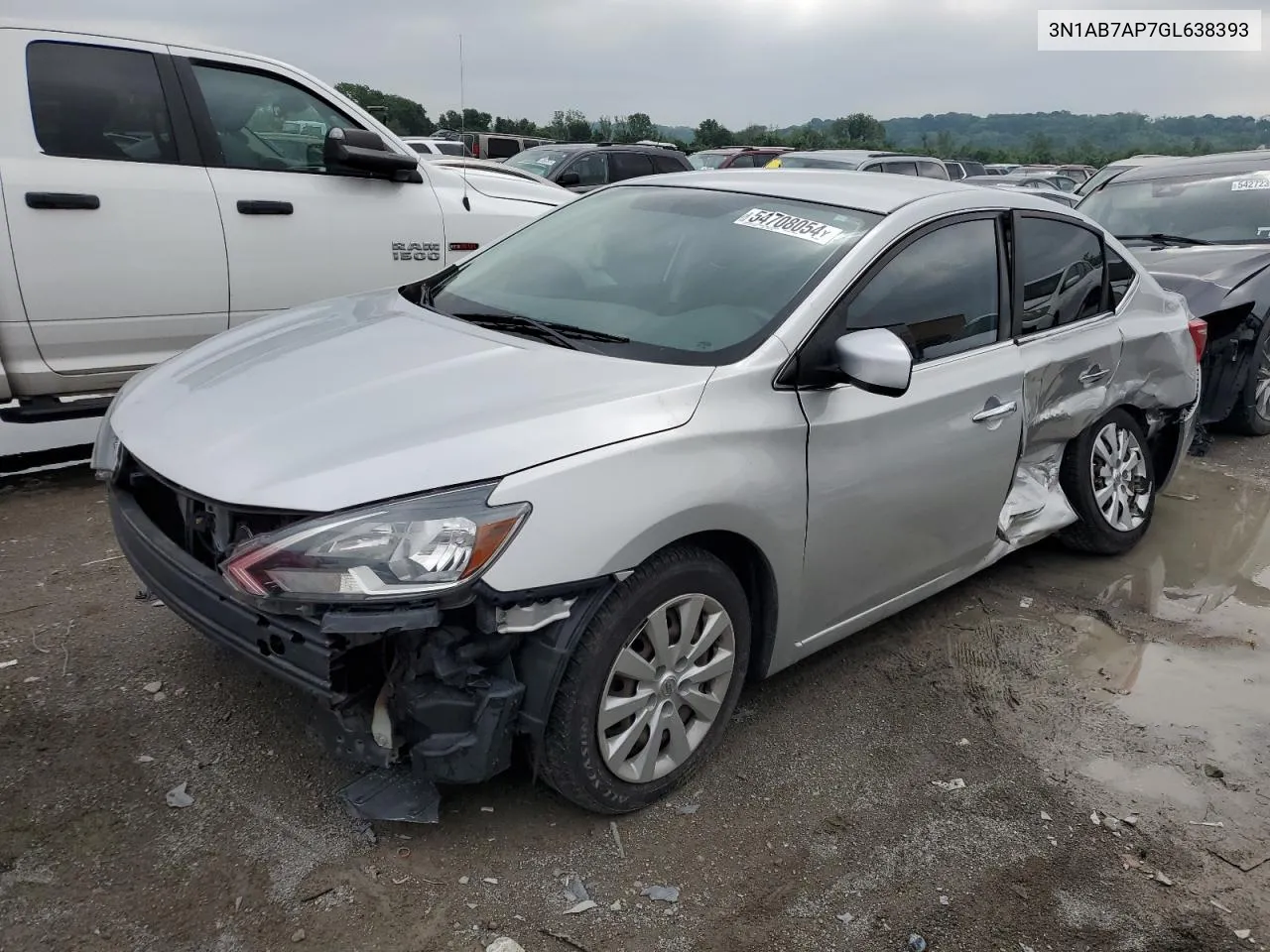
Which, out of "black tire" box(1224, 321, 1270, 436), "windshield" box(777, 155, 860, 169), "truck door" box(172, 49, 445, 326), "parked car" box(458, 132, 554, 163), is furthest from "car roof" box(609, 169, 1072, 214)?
"parked car" box(458, 132, 554, 163)

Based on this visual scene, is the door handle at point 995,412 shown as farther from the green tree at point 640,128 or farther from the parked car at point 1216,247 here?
the green tree at point 640,128

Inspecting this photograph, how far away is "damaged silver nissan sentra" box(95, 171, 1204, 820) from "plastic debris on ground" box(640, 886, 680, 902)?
0.82 ft

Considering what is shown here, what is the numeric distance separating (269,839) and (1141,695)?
9.49 feet

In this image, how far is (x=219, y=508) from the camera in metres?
2.32

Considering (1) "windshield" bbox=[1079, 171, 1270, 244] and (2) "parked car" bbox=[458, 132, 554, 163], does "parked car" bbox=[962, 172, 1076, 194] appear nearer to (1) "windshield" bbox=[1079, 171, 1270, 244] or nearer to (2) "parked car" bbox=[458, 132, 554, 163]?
(2) "parked car" bbox=[458, 132, 554, 163]

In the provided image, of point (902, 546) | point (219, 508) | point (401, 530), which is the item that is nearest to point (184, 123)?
point (219, 508)

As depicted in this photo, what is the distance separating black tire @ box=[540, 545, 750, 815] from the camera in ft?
7.81

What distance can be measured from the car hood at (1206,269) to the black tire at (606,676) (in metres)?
4.85

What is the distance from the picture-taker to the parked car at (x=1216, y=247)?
6.30 metres

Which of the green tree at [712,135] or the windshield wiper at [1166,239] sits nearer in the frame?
the windshield wiper at [1166,239]

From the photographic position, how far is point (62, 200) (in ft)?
14.4

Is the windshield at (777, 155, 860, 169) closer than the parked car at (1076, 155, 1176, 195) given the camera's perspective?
No

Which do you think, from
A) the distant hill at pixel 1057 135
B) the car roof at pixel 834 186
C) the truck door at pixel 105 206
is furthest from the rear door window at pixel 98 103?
the distant hill at pixel 1057 135

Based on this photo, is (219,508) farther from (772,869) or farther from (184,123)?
(184,123)
